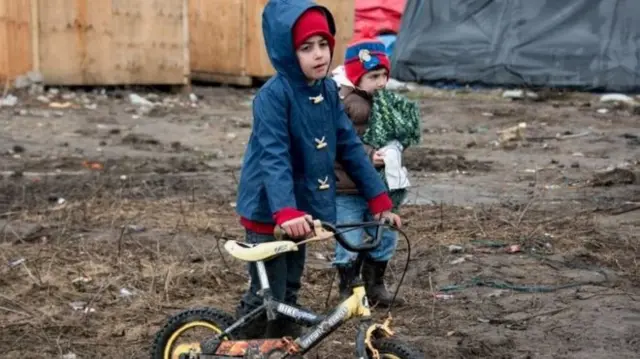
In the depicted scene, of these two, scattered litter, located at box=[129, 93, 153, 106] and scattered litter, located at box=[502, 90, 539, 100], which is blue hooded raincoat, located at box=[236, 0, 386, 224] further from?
scattered litter, located at box=[502, 90, 539, 100]

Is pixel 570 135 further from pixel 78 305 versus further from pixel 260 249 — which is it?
pixel 260 249

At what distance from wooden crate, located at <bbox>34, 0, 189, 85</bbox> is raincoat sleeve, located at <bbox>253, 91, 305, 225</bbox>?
11.8 meters

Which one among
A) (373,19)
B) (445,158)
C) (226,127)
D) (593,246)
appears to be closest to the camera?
(593,246)

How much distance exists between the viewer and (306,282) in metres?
6.80

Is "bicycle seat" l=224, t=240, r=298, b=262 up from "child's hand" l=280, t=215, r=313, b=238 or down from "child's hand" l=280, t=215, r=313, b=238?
down

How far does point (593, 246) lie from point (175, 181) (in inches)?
165

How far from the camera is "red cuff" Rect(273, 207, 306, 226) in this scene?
429cm

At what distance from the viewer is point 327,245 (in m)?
7.82

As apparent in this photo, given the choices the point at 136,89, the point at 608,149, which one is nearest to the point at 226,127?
the point at 136,89

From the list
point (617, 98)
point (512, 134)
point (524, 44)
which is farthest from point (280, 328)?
point (524, 44)

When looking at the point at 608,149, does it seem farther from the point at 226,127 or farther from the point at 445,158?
the point at 226,127

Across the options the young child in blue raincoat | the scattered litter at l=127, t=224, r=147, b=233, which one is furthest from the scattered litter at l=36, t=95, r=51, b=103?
the young child in blue raincoat

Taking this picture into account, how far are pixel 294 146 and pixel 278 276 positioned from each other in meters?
0.58

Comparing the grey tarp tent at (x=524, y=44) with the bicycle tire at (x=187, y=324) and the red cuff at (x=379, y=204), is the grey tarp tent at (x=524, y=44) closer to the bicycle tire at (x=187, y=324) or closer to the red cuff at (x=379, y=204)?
the red cuff at (x=379, y=204)
